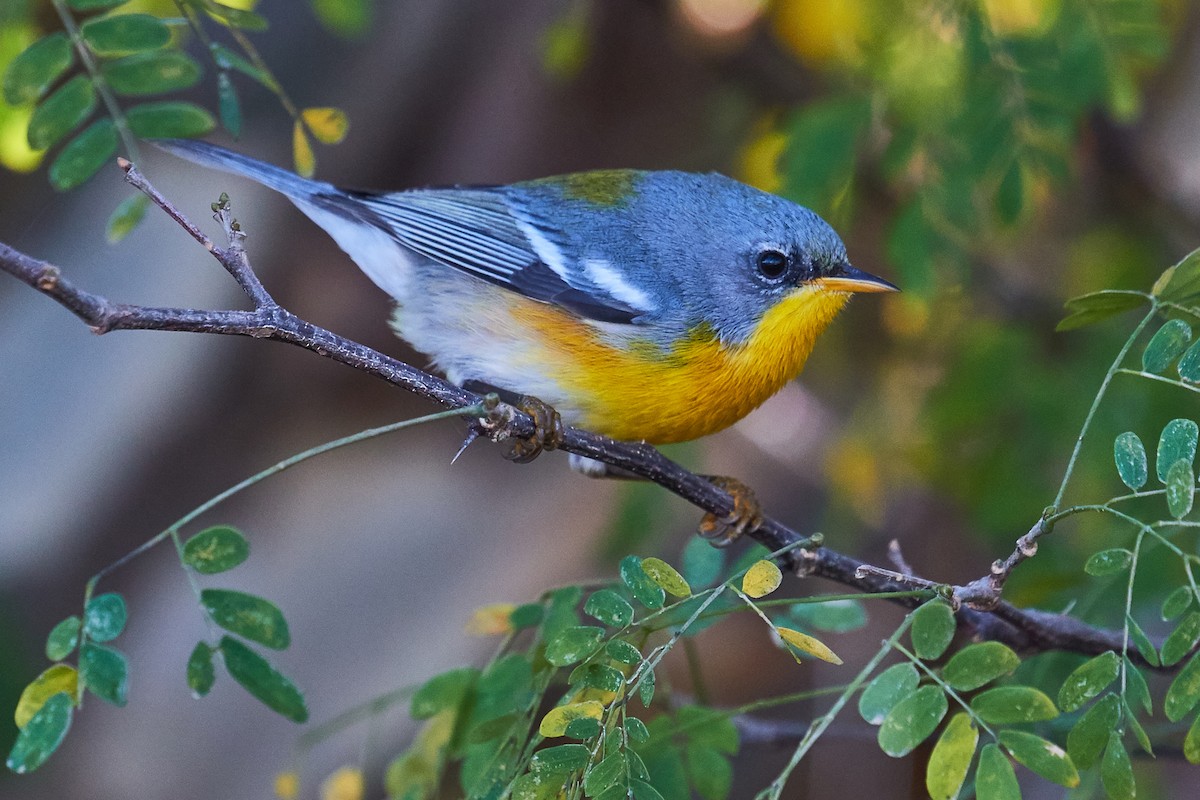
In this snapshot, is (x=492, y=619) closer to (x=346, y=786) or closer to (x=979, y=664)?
(x=346, y=786)

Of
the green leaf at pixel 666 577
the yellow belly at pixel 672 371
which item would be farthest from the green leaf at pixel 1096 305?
the yellow belly at pixel 672 371

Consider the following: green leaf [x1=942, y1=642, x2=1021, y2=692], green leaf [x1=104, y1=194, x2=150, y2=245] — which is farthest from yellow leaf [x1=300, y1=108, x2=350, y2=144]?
green leaf [x1=942, y1=642, x2=1021, y2=692]

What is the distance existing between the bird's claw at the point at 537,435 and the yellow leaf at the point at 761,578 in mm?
709

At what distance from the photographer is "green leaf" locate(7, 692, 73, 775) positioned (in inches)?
70.4

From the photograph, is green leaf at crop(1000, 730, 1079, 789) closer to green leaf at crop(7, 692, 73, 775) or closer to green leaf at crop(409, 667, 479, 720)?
green leaf at crop(409, 667, 479, 720)

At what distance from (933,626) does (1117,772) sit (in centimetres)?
35

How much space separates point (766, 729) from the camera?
3.03 meters

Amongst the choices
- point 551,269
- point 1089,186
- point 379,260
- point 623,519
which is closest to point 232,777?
point 623,519

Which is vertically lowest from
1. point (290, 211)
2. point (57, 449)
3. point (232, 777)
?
point (232, 777)

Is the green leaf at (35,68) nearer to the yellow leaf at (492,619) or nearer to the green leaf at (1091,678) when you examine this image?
the yellow leaf at (492,619)

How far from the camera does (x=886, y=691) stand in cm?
179

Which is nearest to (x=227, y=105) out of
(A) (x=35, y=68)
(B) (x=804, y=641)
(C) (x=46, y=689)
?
(A) (x=35, y=68)

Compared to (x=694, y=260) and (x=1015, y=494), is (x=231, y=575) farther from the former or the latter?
(x=1015, y=494)

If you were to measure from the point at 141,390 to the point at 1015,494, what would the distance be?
149 inches
